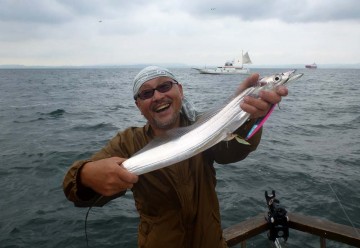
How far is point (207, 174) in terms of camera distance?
3627 millimetres

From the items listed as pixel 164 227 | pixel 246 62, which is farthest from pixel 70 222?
pixel 246 62

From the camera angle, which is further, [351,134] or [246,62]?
[246,62]

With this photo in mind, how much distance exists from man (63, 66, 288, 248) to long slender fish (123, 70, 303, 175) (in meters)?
0.11

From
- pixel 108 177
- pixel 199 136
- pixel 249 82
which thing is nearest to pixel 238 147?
pixel 199 136

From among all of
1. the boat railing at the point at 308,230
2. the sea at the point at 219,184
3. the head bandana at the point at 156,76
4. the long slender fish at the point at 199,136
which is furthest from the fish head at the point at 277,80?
the boat railing at the point at 308,230

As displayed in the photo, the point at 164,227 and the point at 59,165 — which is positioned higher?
the point at 164,227

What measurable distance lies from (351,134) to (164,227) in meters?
16.6

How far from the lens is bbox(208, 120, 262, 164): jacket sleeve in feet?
11.2

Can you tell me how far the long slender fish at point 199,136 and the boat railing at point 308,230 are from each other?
1857mm

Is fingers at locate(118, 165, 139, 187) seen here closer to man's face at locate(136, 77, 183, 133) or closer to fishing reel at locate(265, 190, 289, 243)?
man's face at locate(136, 77, 183, 133)

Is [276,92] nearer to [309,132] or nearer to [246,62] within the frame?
[309,132]

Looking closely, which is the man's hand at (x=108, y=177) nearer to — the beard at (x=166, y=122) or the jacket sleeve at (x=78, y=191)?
the jacket sleeve at (x=78, y=191)

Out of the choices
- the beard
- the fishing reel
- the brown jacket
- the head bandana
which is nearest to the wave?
the fishing reel

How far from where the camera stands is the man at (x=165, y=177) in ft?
10.0
